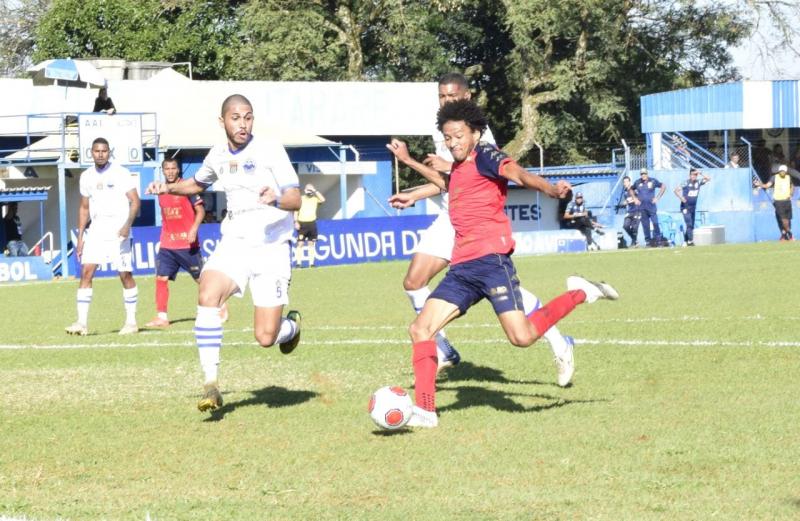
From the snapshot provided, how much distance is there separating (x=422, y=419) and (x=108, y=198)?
309 inches

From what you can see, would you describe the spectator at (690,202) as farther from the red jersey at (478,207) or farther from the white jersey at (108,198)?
the red jersey at (478,207)

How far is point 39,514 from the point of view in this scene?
6098mm

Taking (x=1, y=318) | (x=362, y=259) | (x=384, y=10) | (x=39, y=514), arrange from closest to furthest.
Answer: (x=39, y=514), (x=1, y=318), (x=362, y=259), (x=384, y=10)

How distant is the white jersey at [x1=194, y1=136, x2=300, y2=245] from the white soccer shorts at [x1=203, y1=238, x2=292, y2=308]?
6 cm

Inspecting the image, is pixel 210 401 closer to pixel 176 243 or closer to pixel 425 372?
pixel 425 372

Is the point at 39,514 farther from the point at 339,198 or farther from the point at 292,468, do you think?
the point at 339,198

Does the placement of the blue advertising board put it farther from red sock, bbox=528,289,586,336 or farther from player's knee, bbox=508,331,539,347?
player's knee, bbox=508,331,539,347

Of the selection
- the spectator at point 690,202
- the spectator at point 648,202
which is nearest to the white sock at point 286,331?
the spectator at point 648,202

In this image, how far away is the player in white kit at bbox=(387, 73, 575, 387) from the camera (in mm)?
9367

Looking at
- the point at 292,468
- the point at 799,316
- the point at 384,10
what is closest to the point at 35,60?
the point at 384,10

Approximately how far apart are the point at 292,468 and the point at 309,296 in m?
14.0

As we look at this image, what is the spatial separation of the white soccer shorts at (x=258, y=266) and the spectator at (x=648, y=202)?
28.0m

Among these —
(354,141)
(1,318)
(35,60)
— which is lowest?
(1,318)

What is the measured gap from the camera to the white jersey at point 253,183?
30.4ft
